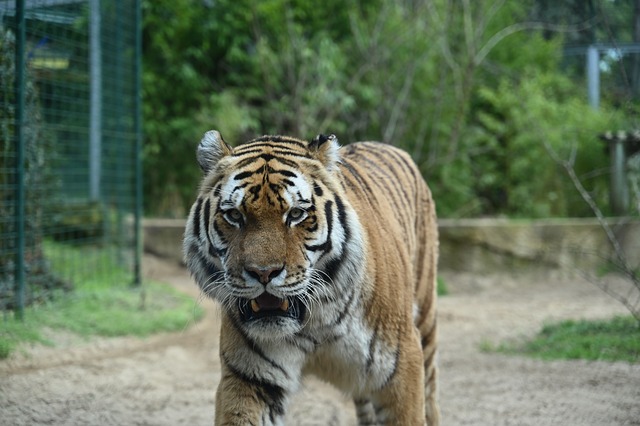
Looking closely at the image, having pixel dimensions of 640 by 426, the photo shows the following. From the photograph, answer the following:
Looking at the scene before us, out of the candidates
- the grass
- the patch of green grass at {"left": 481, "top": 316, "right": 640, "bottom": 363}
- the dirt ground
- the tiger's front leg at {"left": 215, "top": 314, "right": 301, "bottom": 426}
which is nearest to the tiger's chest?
the tiger's front leg at {"left": 215, "top": 314, "right": 301, "bottom": 426}

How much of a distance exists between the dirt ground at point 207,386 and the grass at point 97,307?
14 centimetres

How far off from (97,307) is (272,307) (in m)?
4.13

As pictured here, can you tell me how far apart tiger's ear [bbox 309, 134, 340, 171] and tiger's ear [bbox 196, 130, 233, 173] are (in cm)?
33

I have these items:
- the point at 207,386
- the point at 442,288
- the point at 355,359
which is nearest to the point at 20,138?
the point at 207,386

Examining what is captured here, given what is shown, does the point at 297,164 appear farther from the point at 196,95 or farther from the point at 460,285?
the point at 196,95

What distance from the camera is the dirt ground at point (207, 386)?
411 cm

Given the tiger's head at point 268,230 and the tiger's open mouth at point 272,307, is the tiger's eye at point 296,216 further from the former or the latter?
the tiger's open mouth at point 272,307

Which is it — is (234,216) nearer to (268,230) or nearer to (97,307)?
(268,230)

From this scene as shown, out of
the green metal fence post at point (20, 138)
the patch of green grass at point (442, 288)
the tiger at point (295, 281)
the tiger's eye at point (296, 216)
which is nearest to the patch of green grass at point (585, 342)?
the patch of green grass at point (442, 288)

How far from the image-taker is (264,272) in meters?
2.54

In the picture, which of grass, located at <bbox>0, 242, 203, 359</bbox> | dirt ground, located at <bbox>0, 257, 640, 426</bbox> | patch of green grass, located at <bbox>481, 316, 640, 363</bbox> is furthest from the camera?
grass, located at <bbox>0, 242, 203, 359</bbox>

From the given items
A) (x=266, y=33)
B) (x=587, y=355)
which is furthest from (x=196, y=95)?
(x=587, y=355)

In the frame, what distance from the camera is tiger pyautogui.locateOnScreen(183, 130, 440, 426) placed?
2.65m

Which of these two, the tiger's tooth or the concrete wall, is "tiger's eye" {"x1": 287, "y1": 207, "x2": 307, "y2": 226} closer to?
the tiger's tooth
